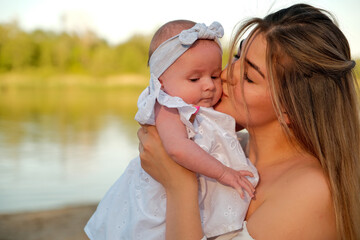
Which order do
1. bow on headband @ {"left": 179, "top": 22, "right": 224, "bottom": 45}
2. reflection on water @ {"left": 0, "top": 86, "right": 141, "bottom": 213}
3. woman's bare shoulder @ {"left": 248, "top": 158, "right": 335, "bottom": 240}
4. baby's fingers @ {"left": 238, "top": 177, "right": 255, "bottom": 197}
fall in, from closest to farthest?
woman's bare shoulder @ {"left": 248, "top": 158, "right": 335, "bottom": 240} → baby's fingers @ {"left": 238, "top": 177, "right": 255, "bottom": 197} → bow on headband @ {"left": 179, "top": 22, "right": 224, "bottom": 45} → reflection on water @ {"left": 0, "top": 86, "right": 141, "bottom": 213}

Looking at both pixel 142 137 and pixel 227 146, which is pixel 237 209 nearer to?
pixel 227 146

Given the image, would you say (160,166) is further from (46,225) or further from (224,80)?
(46,225)

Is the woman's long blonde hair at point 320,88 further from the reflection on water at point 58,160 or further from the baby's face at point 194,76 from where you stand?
the reflection on water at point 58,160

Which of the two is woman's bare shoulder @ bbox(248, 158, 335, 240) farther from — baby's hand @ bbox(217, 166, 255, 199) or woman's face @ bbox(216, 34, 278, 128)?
woman's face @ bbox(216, 34, 278, 128)

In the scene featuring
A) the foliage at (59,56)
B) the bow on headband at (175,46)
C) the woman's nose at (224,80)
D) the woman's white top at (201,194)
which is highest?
the bow on headband at (175,46)

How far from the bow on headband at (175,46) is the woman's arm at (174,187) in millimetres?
293

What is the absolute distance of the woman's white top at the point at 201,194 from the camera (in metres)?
1.74

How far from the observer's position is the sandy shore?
4957 millimetres

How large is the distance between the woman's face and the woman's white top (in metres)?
0.07

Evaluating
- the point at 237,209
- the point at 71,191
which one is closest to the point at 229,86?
the point at 237,209

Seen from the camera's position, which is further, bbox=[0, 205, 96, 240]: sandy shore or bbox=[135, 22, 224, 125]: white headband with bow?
bbox=[0, 205, 96, 240]: sandy shore

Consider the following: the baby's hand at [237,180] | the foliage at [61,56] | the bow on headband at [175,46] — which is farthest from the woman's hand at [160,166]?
the foliage at [61,56]

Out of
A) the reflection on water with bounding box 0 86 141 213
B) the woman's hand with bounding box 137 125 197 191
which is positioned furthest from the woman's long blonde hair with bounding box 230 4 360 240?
the reflection on water with bounding box 0 86 141 213

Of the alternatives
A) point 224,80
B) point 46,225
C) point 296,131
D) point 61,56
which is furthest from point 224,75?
point 61,56
